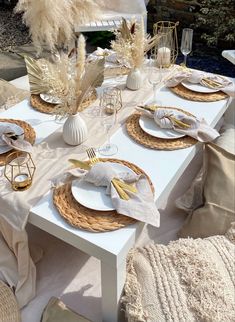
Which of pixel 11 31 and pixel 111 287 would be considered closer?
pixel 111 287

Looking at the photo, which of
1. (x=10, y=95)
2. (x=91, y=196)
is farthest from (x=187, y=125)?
(x=10, y=95)

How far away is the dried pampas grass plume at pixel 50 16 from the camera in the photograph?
2410 mm

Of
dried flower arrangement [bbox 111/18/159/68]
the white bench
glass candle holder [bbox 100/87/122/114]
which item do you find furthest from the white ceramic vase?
the white bench

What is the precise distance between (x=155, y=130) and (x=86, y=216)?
57cm

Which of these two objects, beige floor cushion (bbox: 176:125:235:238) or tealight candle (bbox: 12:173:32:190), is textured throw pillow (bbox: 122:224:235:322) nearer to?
beige floor cushion (bbox: 176:125:235:238)

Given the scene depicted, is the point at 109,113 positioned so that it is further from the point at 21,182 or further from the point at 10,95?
the point at 10,95

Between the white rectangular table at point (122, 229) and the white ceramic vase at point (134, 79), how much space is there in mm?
213

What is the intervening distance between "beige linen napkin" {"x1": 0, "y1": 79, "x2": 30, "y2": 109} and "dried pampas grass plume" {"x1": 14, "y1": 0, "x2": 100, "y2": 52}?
451 mm

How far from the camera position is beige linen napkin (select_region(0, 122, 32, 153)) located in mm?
1377

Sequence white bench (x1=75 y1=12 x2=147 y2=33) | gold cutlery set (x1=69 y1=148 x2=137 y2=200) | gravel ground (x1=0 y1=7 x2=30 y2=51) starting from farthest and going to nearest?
gravel ground (x1=0 y1=7 x2=30 y2=51) → white bench (x1=75 y1=12 x2=147 y2=33) → gold cutlery set (x1=69 y1=148 x2=137 y2=200)

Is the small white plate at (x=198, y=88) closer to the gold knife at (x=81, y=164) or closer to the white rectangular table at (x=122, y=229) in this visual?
the white rectangular table at (x=122, y=229)

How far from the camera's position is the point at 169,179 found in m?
1.34

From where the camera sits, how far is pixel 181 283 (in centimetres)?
124

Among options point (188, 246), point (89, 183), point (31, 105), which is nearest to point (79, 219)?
point (89, 183)
